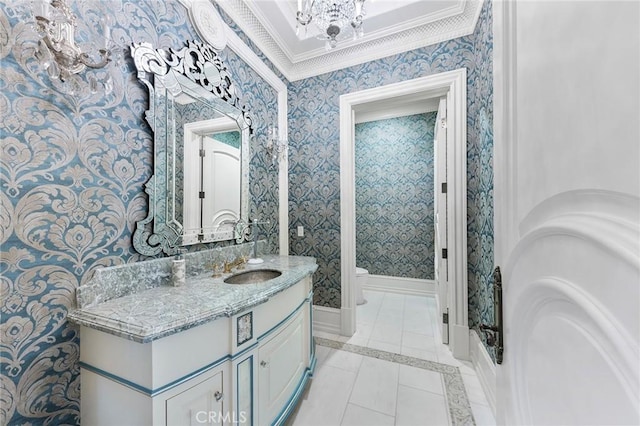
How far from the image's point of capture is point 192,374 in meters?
0.89

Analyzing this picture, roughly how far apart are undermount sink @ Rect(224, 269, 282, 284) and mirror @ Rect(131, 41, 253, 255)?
31 centimetres

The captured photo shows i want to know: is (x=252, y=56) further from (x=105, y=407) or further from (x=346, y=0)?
(x=105, y=407)

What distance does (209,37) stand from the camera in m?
1.59

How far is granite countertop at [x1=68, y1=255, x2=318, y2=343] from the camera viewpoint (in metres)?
0.81

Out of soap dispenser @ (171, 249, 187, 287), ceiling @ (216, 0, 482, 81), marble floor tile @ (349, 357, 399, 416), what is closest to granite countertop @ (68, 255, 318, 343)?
soap dispenser @ (171, 249, 187, 287)

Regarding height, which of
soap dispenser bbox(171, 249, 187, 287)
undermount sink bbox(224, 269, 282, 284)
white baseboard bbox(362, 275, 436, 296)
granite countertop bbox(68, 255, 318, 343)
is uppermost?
soap dispenser bbox(171, 249, 187, 287)

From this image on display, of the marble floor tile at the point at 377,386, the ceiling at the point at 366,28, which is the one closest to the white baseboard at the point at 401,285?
the marble floor tile at the point at 377,386

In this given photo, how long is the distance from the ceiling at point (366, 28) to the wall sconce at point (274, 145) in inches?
27.7

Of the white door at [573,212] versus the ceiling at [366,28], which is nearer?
the white door at [573,212]

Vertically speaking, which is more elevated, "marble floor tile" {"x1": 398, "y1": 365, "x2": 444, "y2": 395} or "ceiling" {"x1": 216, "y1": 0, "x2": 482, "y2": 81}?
"ceiling" {"x1": 216, "y1": 0, "x2": 482, "y2": 81}

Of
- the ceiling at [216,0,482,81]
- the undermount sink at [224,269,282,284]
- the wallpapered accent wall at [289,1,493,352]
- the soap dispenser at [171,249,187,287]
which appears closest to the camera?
the soap dispenser at [171,249,187,287]

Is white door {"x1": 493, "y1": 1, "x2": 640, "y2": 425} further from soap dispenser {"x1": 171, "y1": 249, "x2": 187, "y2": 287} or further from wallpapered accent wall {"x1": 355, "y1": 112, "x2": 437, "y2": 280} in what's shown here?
wallpapered accent wall {"x1": 355, "y1": 112, "x2": 437, "y2": 280}

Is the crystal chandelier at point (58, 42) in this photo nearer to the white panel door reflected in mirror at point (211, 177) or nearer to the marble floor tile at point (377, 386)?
the white panel door reflected in mirror at point (211, 177)

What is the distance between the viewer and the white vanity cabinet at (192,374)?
82 cm
